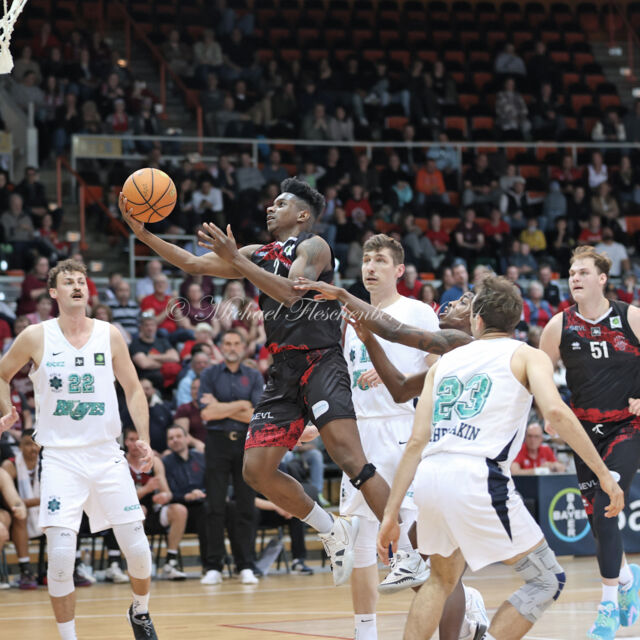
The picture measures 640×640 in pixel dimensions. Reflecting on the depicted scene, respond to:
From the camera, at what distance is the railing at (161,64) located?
2078 centimetres

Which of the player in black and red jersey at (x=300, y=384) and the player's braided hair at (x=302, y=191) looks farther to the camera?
the player's braided hair at (x=302, y=191)

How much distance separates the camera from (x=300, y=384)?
21.1 ft

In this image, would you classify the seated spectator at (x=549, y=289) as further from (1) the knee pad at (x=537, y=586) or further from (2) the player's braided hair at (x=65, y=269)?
(1) the knee pad at (x=537, y=586)

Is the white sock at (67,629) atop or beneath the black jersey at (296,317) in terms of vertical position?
beneath

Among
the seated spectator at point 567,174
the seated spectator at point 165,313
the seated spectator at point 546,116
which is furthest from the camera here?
the seated spectator at point 546,116

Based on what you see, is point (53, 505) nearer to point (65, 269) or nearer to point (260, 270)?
point (65, 269)

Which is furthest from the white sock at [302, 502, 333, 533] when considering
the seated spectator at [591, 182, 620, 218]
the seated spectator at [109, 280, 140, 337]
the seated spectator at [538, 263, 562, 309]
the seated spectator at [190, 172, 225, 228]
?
the seated spectator at [591, 182, 620, 218]

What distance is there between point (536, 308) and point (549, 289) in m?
0.92

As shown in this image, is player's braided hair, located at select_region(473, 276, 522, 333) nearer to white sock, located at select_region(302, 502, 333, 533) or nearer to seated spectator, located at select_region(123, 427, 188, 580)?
white sock, located at select_region(302, 502, 333, 533)

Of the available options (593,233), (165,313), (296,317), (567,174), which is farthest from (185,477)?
(567,174)

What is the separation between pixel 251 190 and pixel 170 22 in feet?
19.4

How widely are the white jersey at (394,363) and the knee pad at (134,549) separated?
158 cm

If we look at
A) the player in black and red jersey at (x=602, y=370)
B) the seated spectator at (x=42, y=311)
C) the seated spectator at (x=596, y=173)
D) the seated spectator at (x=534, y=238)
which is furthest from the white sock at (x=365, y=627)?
the seated spectator at (x=596, y=173)

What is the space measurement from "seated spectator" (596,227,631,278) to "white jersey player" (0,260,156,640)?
45.7 ft
